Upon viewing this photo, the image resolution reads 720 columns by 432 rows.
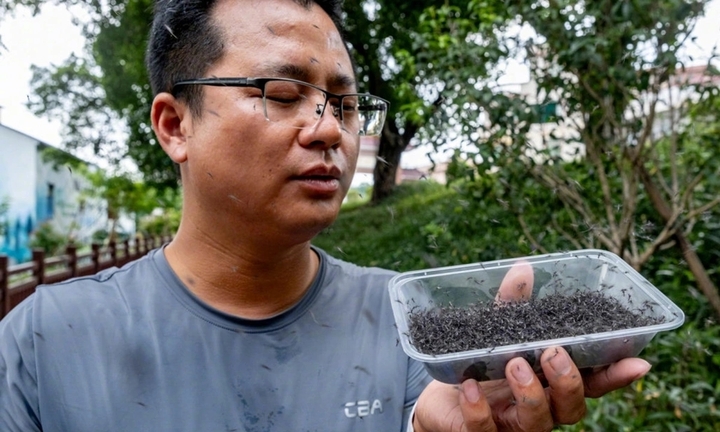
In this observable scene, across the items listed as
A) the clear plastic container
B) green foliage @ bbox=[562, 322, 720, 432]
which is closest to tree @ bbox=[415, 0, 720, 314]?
green foliage @ bbox=[562, 322, 720, 432]

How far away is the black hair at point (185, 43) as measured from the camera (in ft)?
5.16

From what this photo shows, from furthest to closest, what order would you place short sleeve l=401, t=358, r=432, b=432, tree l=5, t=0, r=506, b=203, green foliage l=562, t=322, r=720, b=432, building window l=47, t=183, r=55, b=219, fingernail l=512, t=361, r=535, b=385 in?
building window l=47, t=183, r=55, b=219, tree l=5, t=0, r=506, b=203, green foliage l=562, t=322, r=720, b=432, short sleeve l=401, t=358, r=432, b=432, fingernail l=512, t=361, r=535, b=385

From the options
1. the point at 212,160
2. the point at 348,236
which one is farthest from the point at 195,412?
the point at 348,236

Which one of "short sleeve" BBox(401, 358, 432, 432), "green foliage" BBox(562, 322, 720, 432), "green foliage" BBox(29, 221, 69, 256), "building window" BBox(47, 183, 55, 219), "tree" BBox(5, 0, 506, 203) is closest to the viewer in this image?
"short sleeve" BBox(401, 358, 432, 432)

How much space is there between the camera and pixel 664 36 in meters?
3.07

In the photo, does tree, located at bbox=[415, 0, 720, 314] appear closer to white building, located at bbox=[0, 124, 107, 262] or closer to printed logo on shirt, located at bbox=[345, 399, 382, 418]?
→ printed logo on shirt, located at bbox=[345, 399, 382, 418]

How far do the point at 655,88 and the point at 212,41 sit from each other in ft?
8.24

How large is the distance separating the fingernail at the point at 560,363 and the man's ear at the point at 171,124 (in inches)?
40.3

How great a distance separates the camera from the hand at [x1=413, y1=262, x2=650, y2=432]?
1.15 metres

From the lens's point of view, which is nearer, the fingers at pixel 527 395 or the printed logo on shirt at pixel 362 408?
the fingers at pixel 527 395

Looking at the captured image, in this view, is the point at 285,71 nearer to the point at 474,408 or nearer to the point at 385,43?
the point at 474,408

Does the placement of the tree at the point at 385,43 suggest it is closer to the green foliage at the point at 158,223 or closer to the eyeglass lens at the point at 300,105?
the eyeglass lens at the point at 300,105

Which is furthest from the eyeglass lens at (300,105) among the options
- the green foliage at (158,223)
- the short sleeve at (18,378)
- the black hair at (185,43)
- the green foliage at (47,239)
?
the green foliage at (158,223)

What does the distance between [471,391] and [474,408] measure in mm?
31
